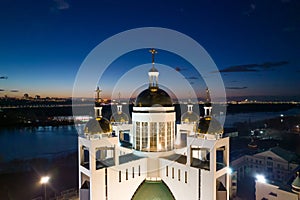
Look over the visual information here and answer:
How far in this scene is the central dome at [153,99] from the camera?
12.0 metres

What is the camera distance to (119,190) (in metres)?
10.5

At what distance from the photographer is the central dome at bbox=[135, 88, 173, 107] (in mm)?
12039

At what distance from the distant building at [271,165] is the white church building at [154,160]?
1453 centimetres

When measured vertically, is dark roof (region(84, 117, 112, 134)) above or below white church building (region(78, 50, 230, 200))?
above

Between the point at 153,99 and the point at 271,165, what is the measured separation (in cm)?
1932

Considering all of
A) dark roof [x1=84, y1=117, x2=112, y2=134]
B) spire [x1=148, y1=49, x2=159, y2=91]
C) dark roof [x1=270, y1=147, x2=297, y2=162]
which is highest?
spire [x1=148, y1=49, x2=159, y2=91]

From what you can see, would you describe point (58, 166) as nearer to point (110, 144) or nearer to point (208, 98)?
point (110, 144)

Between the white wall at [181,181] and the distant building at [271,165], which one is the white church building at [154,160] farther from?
the distant building at [271,165]

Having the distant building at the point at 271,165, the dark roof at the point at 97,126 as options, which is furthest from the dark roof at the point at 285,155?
the dark roof at the point at 97,126

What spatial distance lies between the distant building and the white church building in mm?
14534

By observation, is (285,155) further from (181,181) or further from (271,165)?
(181,181)

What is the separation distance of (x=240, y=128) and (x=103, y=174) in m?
53.4

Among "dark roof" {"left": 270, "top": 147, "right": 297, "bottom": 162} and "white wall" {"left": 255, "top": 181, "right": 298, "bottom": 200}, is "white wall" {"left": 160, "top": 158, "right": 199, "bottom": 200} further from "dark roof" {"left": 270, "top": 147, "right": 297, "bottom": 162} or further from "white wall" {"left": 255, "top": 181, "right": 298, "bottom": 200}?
"dark roof" {"left": 270, "top": 147, "right": 297, "bottom": 162}

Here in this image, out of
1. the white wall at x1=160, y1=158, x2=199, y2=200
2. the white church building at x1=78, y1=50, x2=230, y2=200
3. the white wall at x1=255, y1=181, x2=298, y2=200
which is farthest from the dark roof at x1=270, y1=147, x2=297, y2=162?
the white wall at x1=160, y1=158, x2=199, y2=200
